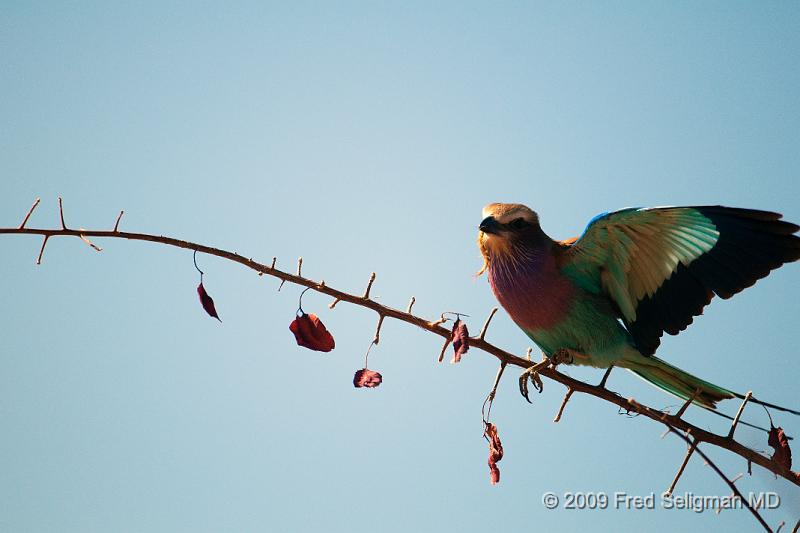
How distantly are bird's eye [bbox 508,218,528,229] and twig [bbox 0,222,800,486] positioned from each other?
2.56 feet

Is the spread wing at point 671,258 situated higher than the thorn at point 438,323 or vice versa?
the spread wing at point 671,258

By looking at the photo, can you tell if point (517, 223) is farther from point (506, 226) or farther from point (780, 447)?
point (780, 447)

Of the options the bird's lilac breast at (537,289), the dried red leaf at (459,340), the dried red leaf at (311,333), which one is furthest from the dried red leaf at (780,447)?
the dried red leaf at (311,333)

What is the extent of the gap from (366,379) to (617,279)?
1504 mm

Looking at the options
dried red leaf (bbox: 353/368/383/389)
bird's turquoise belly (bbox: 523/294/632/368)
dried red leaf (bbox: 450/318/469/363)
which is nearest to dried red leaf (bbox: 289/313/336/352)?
dried red leaf (bbox: 353/368/383/389)

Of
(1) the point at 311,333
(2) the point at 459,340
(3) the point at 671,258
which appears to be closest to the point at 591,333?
(3) the point at 671,258

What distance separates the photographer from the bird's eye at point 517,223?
10.9 feet

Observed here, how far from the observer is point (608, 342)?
11.0 feet

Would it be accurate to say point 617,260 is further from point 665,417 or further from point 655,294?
point 665,417

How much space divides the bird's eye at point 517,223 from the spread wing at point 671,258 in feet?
0.79

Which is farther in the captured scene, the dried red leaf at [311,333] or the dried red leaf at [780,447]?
the dried red leaf at [780,447]

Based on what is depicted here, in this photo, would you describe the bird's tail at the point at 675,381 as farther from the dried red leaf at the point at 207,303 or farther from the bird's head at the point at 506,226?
→ the dried red leaf at the point at 207,303

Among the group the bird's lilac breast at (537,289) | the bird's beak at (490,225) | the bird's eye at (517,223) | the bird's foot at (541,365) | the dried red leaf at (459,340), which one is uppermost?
the bird's eye at (517,223)

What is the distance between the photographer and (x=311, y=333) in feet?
7.92
